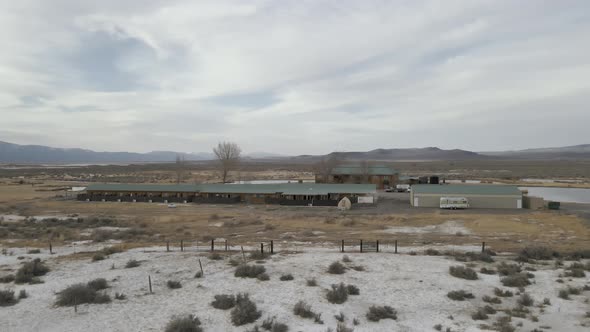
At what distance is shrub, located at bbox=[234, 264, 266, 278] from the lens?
750 inches

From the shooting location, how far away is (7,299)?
1584cm

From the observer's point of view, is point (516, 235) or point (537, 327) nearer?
point (537, 327)

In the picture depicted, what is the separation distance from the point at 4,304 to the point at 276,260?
12189 millimetres

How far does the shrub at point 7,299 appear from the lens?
51.2 ft

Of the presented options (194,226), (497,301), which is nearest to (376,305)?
(497,301)

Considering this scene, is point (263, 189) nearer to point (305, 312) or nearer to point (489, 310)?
point (305, 312)

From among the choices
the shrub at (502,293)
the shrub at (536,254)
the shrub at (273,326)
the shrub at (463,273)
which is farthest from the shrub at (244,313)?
the shrub at (536,254)

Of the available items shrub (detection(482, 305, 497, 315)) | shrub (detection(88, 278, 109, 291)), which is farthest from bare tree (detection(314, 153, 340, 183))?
shrub (detection(482, 305, 497, 315))

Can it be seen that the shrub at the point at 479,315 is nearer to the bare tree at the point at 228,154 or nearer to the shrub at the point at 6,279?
the shrub at the point at 6,279

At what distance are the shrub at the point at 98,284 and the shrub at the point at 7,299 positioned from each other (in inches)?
107

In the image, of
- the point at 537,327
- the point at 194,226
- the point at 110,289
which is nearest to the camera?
the point at 537,327

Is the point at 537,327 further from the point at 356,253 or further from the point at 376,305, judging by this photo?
the point at 356,253

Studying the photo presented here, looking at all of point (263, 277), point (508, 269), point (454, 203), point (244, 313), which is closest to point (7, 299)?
point (244, 313)

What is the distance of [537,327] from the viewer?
44.6 ft
